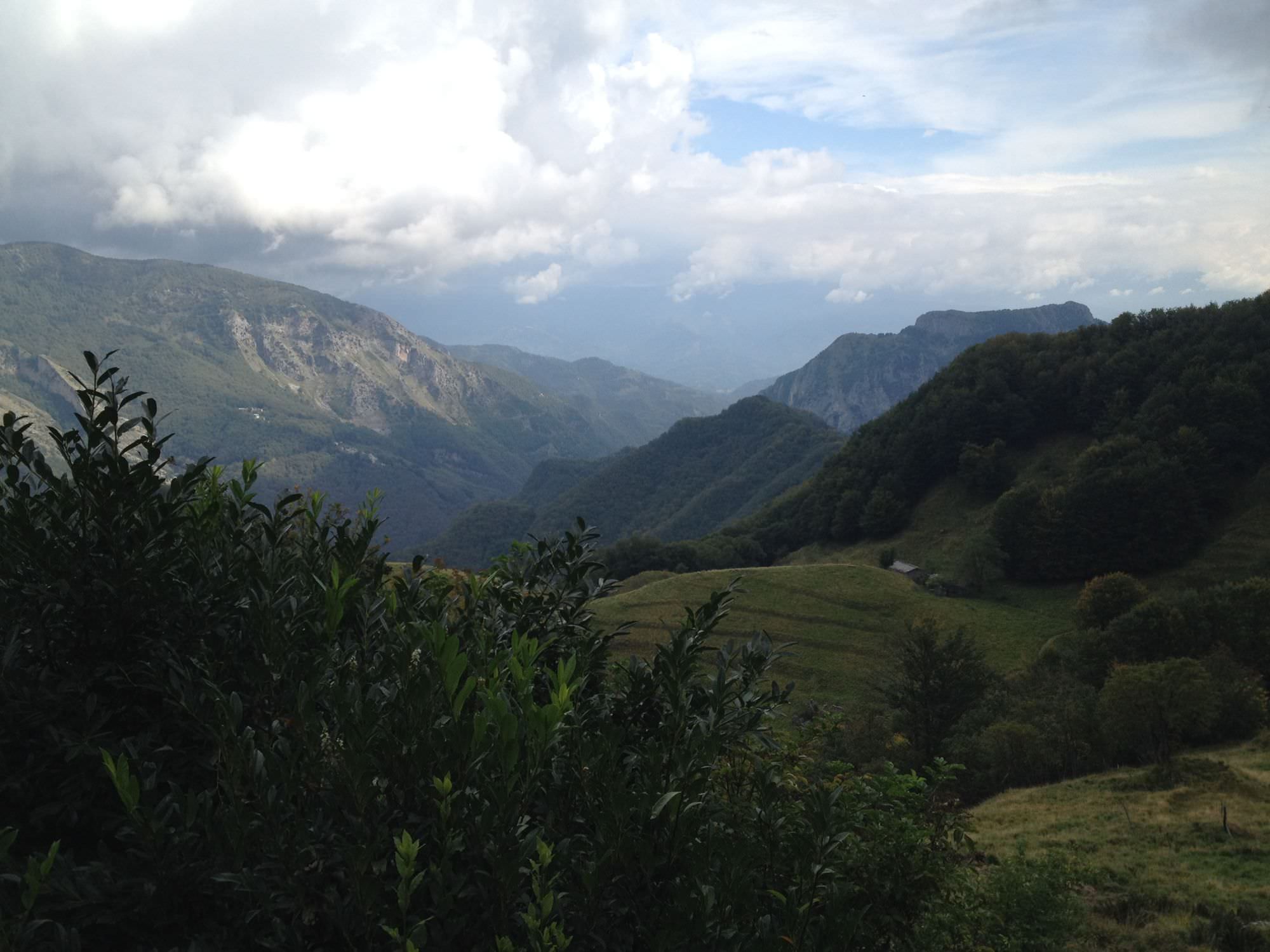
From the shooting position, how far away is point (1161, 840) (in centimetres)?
2619

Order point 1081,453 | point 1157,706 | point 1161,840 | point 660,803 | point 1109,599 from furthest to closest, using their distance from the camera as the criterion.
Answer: point 1081,453 → point 1109,599 → point 1157,706 → point 1161,840 → point 660,803

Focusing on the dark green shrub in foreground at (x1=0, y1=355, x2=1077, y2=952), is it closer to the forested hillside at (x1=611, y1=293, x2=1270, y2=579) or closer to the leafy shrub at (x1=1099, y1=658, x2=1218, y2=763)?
the leafy shrub at (x1=1099, y1=658, x2=1218, y2=763)

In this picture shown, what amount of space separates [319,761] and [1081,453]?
11685 cm

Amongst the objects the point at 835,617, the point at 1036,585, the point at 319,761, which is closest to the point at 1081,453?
the point at 1036,585

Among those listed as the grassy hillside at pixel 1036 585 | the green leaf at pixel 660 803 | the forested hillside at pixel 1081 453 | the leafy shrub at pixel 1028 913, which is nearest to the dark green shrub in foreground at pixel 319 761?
the green leaf at pixel 660 803

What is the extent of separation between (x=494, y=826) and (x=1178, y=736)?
4804 centimetres

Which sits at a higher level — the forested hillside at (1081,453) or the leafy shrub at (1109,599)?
the forested hillside at (1081,453)

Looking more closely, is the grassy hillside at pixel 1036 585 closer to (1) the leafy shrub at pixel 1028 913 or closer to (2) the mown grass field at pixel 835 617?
(2) the mown grass field at pixel 835 617

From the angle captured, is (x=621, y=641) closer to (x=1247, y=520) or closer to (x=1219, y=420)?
(x=1247, y=520)

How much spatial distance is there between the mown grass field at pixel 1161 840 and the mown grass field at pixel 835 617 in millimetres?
28155

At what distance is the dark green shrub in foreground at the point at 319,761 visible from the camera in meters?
4.68

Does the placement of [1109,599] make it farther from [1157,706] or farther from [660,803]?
[660,803]

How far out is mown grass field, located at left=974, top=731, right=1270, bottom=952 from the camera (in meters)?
17.7

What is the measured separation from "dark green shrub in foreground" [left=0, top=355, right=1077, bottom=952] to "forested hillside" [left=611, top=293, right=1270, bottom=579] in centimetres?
9778
